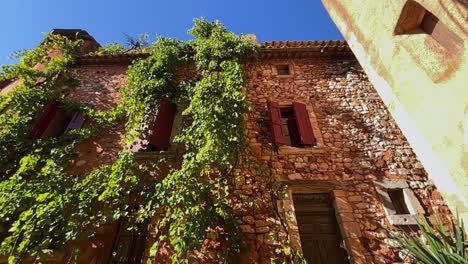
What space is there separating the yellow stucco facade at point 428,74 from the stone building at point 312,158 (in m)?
2.04

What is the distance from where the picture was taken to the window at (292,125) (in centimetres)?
554

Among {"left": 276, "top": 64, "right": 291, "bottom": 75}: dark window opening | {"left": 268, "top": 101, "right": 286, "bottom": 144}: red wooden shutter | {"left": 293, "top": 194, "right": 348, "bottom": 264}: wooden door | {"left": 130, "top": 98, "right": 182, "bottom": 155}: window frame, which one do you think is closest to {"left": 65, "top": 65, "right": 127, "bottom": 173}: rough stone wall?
{"left": 130, "top": 98, "right": 182, "bottom": 155}: window frame

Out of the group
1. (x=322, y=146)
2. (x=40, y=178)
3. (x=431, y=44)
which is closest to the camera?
(x=431, y=44)

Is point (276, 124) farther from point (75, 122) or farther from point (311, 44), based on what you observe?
point (75, 122)

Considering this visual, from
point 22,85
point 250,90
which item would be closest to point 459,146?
point 250,90

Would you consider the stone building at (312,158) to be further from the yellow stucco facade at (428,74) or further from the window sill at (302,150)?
the yellow stucco facade at (428,74)

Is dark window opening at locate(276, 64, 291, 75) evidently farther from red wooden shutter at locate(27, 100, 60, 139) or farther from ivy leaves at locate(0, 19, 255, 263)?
red wooden shutter at locate(27, 100, 60, 139)

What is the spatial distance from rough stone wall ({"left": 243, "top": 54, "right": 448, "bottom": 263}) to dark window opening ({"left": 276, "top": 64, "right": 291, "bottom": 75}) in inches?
10.8

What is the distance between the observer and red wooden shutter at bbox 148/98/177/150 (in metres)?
5.53

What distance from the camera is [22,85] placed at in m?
6.97

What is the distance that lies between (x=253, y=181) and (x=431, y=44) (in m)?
3.37

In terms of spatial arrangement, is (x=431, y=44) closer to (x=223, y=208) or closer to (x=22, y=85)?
(x=223, y=208)

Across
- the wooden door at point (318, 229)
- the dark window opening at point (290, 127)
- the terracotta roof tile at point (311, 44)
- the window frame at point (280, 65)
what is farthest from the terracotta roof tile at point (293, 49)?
the wooden door at point (318, 229)

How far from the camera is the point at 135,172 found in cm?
445
